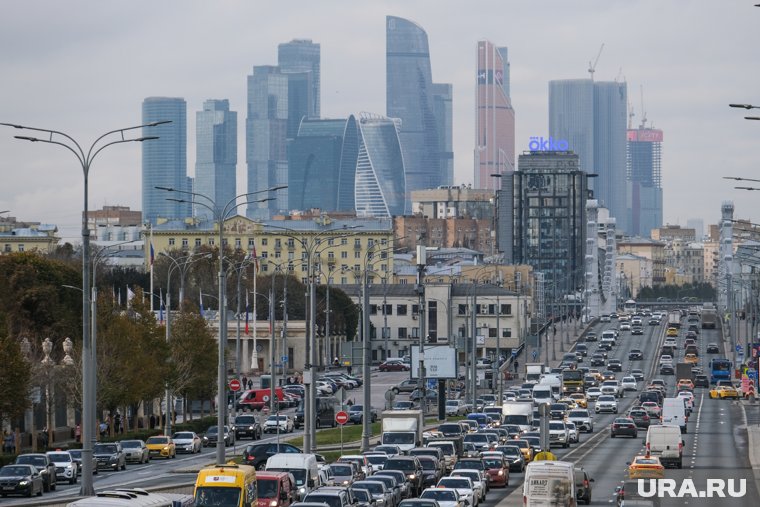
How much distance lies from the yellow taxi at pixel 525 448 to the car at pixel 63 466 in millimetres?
17841

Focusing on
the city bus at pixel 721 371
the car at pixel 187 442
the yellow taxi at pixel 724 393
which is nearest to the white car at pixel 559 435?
the car at pixel 187 442

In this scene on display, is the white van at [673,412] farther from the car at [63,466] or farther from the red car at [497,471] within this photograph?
the car at [63,466]

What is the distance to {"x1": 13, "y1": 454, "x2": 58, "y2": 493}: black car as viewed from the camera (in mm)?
63000

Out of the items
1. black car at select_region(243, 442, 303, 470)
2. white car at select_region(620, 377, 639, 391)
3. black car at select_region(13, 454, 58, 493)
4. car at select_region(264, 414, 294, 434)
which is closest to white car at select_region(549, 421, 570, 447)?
car at select_region(264, 414, 294, 434)

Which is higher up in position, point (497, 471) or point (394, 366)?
point (497, 471)

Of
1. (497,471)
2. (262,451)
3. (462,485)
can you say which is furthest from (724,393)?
(462,485)

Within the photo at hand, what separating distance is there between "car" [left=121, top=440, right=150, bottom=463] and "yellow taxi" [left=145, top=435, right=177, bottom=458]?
2753 mm

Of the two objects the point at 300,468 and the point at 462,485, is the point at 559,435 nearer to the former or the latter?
the point at 462,485

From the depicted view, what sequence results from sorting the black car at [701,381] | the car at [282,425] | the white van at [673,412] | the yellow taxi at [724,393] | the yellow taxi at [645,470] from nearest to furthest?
the yellow taxi at [645,470]
the white van at [673,412]
the car at [282,425]
the yellow taxi at [724,393]
the black car at [701,381]

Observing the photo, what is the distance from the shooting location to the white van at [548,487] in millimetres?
47625

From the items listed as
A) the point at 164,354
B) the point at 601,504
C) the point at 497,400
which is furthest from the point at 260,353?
the point at 601,504

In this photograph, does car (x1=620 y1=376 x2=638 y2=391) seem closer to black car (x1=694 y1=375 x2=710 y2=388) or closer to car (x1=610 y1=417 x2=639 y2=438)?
black car (x1=694 y1=375 x2=710 y2=388)

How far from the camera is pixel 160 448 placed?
82.5 metres

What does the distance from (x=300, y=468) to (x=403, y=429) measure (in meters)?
23.0
